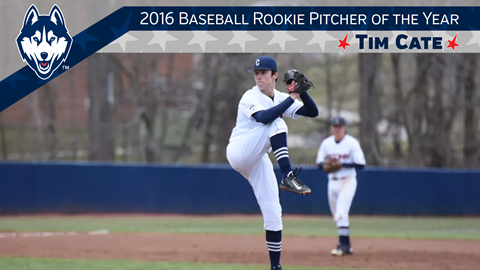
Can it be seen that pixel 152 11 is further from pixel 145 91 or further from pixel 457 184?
pixel 457 184

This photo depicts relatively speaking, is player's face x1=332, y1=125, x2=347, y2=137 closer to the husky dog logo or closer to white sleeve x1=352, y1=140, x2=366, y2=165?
white sleeve x1=352, y1=140, x2=366, y2=165

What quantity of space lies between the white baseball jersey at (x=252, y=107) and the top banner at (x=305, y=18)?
379 inches

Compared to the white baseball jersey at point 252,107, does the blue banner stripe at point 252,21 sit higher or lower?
higher

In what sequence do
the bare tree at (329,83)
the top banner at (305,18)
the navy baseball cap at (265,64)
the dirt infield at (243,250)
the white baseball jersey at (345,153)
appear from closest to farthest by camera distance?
the navy baseball cap at (265,64) < the dirt infield at (243,250) < the white baseball jersey at (345,153) < the top banner at (305,18) < the bare tree at (329,83)

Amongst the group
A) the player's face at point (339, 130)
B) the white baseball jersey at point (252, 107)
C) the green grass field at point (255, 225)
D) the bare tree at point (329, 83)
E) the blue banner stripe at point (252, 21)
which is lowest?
the green grass field at point (255, 225)

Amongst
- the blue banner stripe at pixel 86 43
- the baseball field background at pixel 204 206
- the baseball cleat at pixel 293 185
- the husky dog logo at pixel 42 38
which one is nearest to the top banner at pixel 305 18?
the blue banner stripe at pixel 86 43

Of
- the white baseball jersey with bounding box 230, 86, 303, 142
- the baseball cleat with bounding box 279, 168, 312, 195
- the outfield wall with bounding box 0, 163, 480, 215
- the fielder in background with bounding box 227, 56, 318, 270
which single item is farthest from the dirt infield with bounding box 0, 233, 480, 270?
the outfield wall with bounding box 0, 163, 480, 215

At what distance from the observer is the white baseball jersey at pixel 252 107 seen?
5270mm

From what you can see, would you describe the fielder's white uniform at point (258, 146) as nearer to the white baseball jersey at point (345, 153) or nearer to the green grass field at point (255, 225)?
the white baseball jersey at point (345, 153)

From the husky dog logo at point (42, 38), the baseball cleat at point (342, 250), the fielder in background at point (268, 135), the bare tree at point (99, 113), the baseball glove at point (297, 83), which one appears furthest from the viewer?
the bare tree at point (99, 113)

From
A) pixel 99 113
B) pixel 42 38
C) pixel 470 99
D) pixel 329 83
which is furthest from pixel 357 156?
pixel 329 83

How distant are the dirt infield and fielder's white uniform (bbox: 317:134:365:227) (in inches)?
32.5

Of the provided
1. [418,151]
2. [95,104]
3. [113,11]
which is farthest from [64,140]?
[418,151]

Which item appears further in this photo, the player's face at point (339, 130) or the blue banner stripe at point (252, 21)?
the blue banner stripe at point (252, 21)
